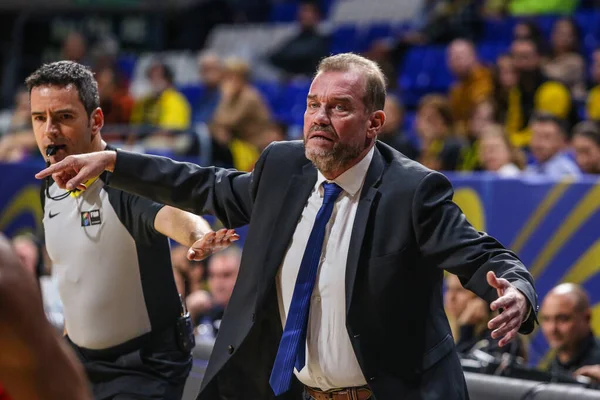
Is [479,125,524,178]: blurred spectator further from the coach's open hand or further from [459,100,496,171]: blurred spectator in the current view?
the coach's open hand

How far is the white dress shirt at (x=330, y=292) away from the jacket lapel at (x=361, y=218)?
4 cm

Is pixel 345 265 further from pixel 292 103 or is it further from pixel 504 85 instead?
pixel 292 103

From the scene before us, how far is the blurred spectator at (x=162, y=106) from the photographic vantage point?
11883 mm

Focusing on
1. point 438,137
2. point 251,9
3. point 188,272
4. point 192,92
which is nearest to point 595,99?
point 438,137

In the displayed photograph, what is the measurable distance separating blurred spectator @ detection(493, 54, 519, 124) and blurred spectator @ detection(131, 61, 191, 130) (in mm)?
3614

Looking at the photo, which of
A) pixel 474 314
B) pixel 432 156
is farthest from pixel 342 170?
pixel 432 156

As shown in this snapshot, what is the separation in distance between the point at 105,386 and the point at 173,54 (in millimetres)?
11217

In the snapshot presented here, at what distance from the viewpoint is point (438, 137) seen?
924cm

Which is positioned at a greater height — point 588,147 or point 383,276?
point 383,276

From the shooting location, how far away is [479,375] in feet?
18.0

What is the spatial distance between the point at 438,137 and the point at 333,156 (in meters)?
5.55

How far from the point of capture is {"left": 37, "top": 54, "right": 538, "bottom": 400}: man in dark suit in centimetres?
367

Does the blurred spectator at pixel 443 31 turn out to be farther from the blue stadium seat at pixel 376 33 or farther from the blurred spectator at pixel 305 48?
the blurred spectator at pixel 305 48

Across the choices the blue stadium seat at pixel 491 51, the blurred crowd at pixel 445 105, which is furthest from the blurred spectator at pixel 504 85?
the blue stadium seat at pixel 491 51
